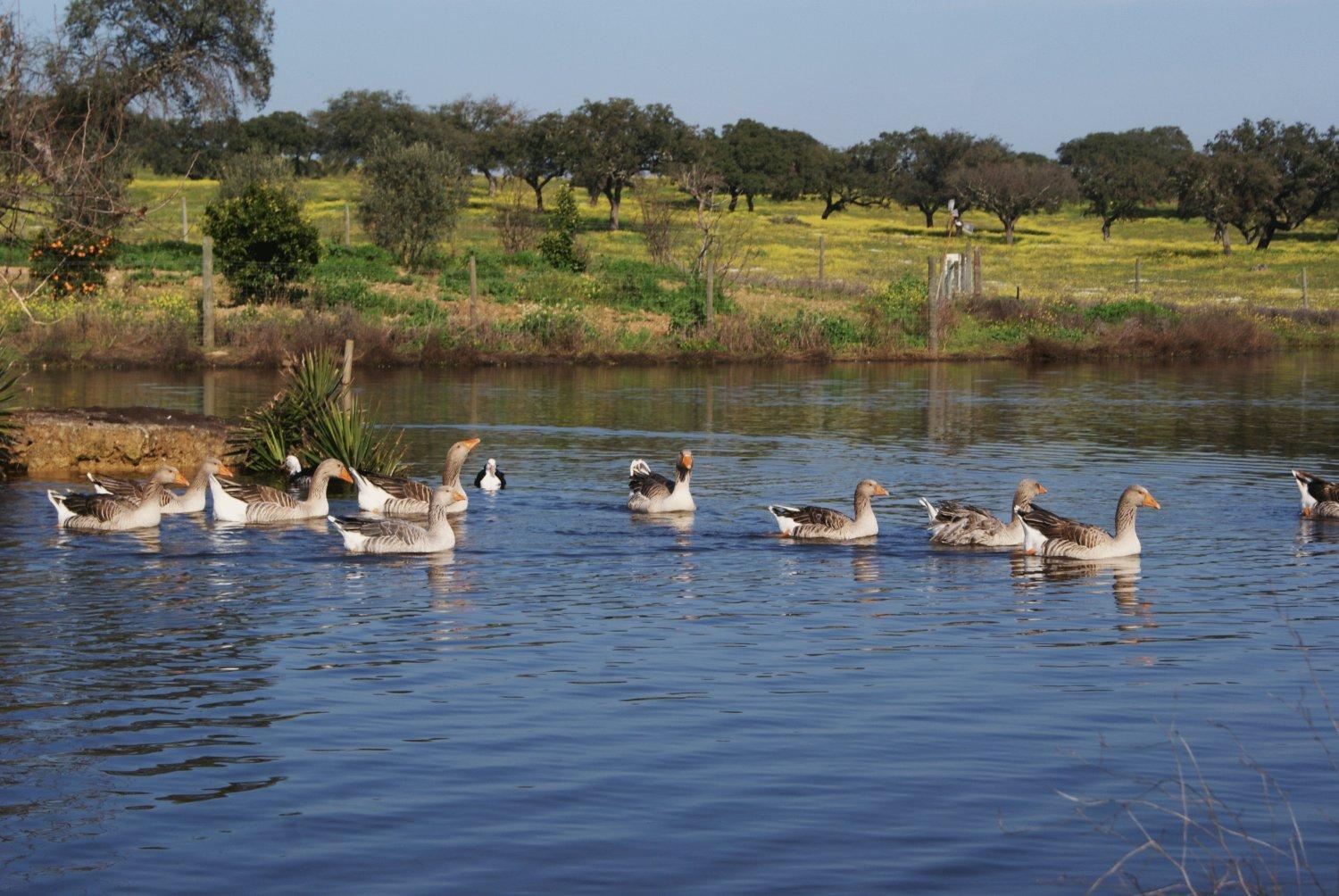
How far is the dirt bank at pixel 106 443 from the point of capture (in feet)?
78.2

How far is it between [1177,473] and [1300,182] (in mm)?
83264

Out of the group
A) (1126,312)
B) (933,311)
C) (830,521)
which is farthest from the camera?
(1126,312)

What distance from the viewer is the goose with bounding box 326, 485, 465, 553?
17.0 m

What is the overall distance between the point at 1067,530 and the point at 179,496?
1063 centimetres

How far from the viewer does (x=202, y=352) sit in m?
42.2

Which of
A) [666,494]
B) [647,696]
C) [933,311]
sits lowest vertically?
[647,696]

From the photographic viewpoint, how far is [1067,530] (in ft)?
55.7

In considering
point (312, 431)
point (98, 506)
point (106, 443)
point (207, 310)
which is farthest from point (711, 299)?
point (98, 506)

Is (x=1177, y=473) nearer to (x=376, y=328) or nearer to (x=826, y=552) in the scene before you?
(x=826, y=552)

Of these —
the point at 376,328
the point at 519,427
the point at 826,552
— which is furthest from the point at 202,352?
the point at 826,552

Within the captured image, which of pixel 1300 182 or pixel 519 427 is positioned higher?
pixel 1300 182

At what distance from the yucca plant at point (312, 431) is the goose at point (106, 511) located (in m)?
4.23

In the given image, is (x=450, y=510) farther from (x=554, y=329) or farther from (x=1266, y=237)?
(x=1266, y=237)

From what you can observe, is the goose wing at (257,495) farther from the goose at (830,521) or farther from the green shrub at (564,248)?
the green shrub at (564,248)
